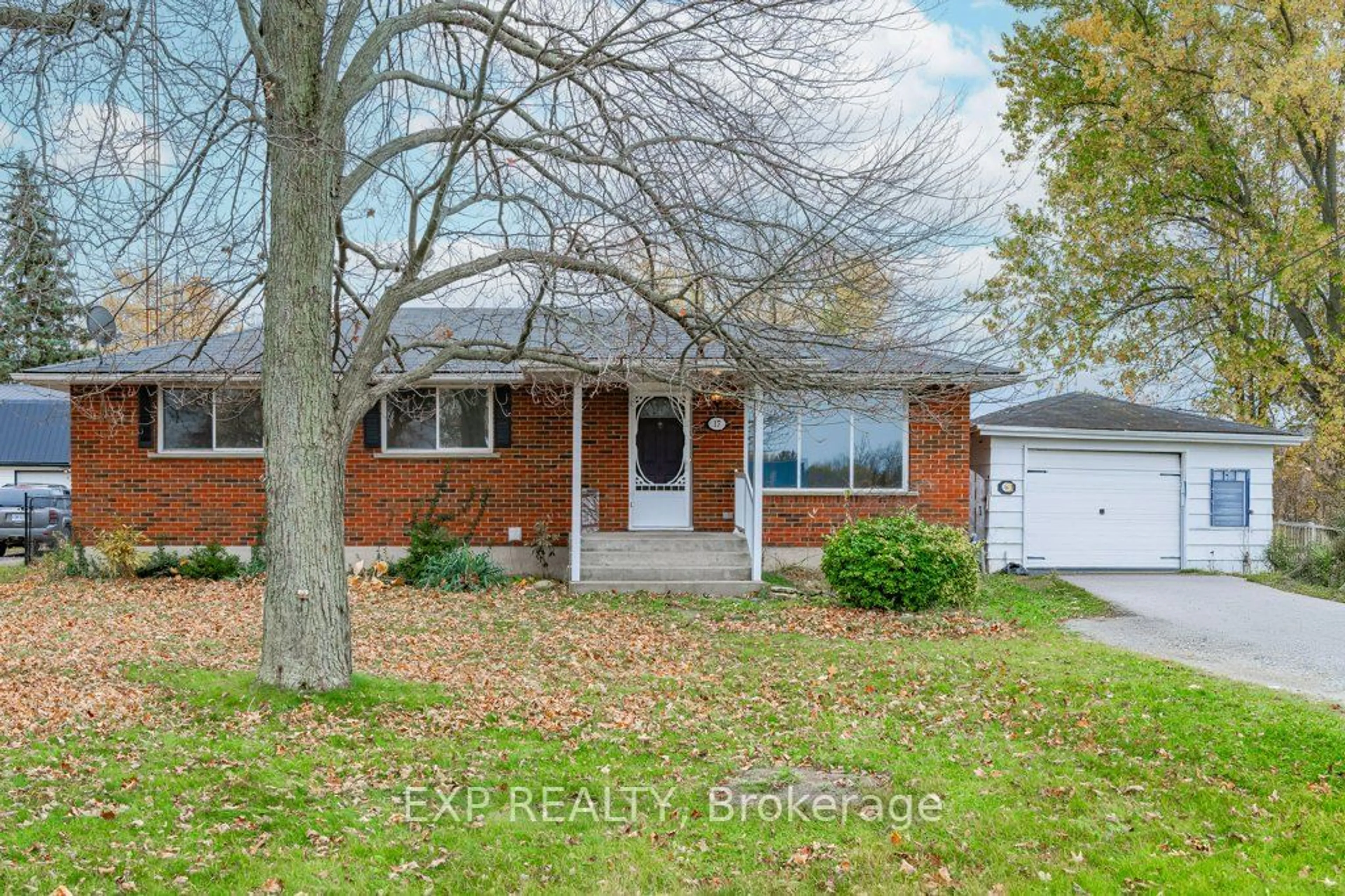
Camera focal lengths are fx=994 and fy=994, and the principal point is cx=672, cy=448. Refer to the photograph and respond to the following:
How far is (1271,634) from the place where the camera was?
10.2 meters

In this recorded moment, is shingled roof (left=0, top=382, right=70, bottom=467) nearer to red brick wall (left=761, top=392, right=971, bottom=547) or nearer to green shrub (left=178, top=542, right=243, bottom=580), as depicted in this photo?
green shrub (left=178, top=542, right=243, bottom=580)

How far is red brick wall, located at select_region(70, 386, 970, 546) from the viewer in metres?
14.8

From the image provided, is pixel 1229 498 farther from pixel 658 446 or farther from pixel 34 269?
pixel 34 269

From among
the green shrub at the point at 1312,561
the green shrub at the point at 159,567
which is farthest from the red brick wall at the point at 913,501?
the green shrub at the point at 159,567

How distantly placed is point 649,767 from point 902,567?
6.35 meters

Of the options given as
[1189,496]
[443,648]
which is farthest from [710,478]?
[1189,496]

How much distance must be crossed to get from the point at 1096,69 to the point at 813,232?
50.4 ft

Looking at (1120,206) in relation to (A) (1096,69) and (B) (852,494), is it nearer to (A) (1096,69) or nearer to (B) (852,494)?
(A) (1096,69)

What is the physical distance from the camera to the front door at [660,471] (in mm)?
14961

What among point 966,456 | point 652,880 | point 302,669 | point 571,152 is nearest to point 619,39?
point 571,152

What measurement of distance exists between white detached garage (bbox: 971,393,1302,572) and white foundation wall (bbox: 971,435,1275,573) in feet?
0.05

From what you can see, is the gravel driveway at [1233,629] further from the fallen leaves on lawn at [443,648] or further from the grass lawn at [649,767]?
the fallen leaves on lawn at [443,648]

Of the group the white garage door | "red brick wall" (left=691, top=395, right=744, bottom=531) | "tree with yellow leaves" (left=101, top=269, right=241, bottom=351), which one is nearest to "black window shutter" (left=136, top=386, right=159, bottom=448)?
"tree with yellow leaves" (left=101, top=269, right=241, bottom=351)

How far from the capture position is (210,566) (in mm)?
14234
